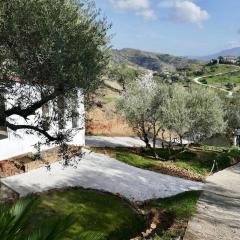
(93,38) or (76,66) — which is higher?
(93,38)

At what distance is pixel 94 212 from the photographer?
17844 mm

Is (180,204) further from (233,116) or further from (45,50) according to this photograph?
(233,116)

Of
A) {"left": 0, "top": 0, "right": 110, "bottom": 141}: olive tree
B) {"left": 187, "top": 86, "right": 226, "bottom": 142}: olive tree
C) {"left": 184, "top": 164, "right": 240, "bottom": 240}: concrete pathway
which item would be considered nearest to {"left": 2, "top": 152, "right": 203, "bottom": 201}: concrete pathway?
{"left": 184, "top": 164, "right": 240, "bottom": 240}: concrete pathway

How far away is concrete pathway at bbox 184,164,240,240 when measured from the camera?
17969 millimetres

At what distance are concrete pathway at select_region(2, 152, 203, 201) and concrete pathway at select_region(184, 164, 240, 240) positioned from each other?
157 centimetres

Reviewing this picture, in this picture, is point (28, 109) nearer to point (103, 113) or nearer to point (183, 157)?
point (183, 157)

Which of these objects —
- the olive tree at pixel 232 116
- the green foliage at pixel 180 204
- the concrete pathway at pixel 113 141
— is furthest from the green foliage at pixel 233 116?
the green foliage at pixel 180 204

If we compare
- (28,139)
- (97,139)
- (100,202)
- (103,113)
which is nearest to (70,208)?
(100,202)

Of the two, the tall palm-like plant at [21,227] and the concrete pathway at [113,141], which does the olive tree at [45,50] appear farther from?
the concrete pathway at [113,141]

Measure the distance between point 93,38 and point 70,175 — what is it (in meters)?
10.6

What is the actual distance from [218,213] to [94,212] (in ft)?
22.5

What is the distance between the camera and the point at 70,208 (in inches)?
703

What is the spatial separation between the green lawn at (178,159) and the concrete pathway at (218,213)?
3.08 meters

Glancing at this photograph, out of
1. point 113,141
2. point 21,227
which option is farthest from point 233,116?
point 21,227
